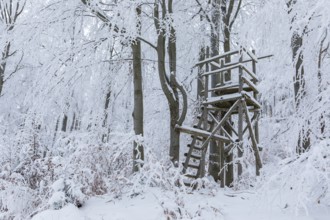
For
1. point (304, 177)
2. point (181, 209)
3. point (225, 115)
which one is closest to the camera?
point (304, 177)

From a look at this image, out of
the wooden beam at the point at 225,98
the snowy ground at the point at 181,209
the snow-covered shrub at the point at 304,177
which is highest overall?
the wooden beam at the point at 225,98

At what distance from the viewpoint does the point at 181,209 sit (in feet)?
14.7

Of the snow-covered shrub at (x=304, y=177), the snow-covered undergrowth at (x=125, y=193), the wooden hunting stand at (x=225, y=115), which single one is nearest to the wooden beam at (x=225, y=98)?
the wooden hunting stand at (x=225, y=115)

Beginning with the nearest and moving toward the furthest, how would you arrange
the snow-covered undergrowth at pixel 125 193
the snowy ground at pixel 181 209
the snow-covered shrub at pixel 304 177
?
the snow-covered shrub at pixel 304 177, the snow-covered undergrowth at pixel 125 193, the snowy ground at pixel 181 209

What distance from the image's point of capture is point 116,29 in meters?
7.48

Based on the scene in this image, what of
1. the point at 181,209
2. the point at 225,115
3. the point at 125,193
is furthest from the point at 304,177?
the point at 225,115

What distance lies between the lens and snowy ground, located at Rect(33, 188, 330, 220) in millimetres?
4309

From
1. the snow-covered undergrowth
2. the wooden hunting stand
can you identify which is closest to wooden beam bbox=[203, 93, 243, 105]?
the wooden hunting stand

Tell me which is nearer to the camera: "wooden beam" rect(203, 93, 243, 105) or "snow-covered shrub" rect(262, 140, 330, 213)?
"snow-covered shrub" rect(262, 140, 330, 213)

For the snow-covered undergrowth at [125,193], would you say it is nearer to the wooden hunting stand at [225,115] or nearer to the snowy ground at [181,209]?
the snowy ground at [181,209]

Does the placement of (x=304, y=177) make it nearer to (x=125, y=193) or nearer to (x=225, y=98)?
(x=125, y=193)

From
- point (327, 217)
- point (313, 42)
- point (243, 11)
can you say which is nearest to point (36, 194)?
point (327, 217)

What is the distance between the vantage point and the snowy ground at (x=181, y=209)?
4.31 metres

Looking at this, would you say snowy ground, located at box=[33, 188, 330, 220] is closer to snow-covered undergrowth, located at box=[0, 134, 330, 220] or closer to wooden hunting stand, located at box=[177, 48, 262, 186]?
snow-covered undergrowth, located at box=[0, 134, 330, 220]
